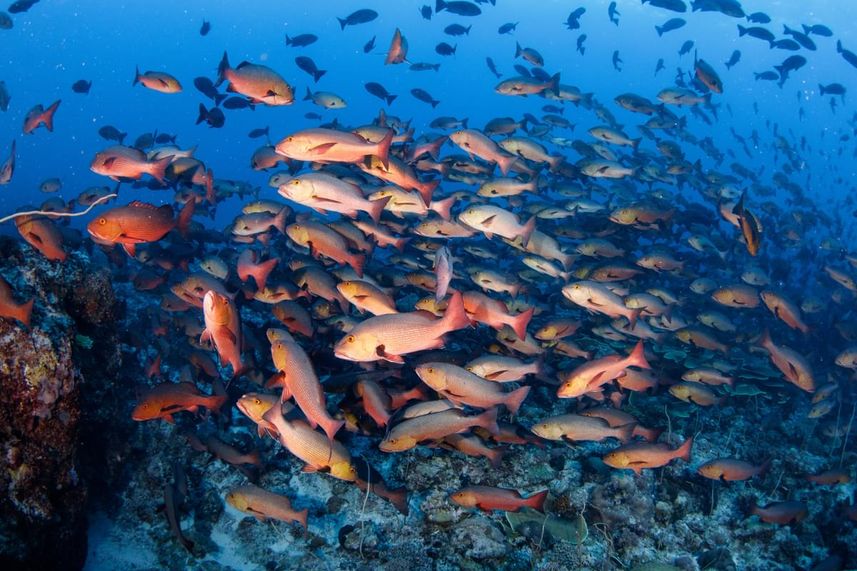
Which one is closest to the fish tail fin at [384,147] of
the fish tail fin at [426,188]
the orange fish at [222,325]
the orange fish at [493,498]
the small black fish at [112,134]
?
the fish tail fin at [426,188]

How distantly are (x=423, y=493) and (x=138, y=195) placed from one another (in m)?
64.5

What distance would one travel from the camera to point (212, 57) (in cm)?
13688

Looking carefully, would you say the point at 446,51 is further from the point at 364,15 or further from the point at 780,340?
the point at 780,340

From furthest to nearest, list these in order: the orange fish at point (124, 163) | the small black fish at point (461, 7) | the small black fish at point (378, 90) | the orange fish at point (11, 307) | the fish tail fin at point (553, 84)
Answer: the small black fish at point (461, 7) → the small black fish at point (378, 90) → the fish tail fin at point (553, 84) → the orange fish at point (124, 163) → the orange fish at point (11, 307)

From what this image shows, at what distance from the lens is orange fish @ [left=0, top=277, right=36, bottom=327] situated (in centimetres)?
396

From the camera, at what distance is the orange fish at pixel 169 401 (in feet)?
16.2

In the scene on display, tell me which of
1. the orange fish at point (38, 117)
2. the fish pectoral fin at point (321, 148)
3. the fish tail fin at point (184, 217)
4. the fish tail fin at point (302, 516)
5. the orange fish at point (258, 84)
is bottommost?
the fish tail fin at point (302, 516)

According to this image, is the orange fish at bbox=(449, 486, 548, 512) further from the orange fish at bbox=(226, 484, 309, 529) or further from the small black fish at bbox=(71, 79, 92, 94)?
the small black fish at bbox=(71, 79, 92, 94)

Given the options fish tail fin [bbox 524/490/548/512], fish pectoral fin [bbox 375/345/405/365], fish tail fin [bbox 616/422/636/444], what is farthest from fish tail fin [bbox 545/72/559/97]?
fish tail fin [bbox 524/490/548/512]

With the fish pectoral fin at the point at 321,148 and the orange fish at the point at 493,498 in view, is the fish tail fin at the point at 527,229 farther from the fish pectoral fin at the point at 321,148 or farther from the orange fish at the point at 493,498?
the orange fish at the point at 493,498

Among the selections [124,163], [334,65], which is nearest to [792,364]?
[124,163]

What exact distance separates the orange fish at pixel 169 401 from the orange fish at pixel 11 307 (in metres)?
1.31

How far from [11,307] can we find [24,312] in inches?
4.0

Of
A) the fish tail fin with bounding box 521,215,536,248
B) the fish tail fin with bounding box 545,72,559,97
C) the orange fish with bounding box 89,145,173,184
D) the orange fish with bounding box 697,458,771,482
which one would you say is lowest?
the orange fish with bounding box 697,458,771,482
